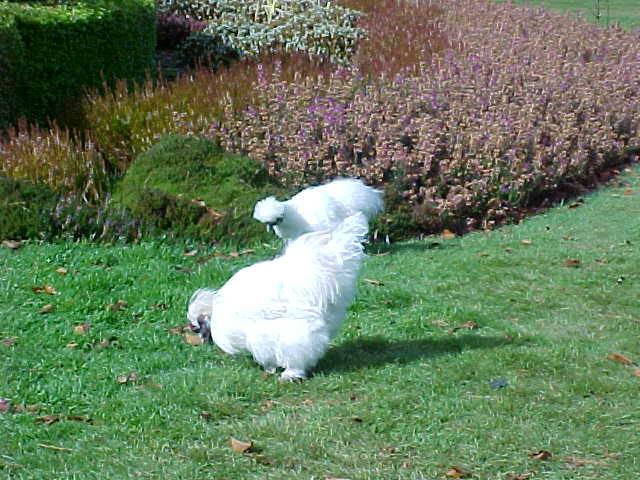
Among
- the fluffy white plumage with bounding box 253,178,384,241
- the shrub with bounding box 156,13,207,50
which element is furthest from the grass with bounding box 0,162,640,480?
the shrub with bounding box 156,13,207,50

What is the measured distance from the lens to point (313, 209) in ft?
18.4

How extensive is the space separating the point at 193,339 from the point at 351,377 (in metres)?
1.24

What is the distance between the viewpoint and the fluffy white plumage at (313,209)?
5.36 meters

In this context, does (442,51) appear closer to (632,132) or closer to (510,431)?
(632,132)

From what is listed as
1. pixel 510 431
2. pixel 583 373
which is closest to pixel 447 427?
pixel 510 431

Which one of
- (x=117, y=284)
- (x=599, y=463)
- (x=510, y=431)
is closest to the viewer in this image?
(x=599, y=463)

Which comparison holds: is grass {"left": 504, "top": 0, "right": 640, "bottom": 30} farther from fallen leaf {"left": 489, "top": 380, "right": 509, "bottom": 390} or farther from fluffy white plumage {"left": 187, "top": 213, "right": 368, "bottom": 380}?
fluffy white plumage {"left": 187, "top": 213, "right": 368, "bottom": 380}

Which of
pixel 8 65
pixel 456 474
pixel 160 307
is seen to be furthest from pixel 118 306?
pixel 8 65

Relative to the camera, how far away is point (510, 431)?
16.1 ft

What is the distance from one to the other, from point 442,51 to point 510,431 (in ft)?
33.4

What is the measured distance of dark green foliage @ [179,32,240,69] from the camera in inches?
675

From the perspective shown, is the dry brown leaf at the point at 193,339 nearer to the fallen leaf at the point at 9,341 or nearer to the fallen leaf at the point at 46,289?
the fallen leaf at the point at 9,341

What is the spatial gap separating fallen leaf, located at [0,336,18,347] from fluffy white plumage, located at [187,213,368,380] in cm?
152

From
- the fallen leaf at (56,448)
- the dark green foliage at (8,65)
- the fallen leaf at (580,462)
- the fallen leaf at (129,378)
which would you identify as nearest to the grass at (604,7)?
the dark green foliage at (8,65)
